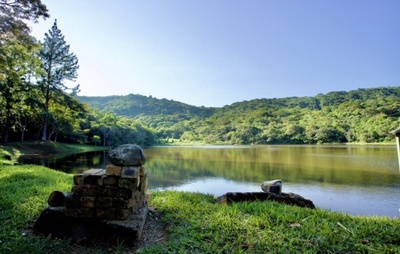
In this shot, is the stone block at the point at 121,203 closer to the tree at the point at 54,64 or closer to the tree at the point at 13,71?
the tree at the point at 13,71

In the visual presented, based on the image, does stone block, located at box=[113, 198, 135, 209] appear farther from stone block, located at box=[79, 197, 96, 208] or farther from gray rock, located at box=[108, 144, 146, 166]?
gray rock, located at box=[108, 144, 146, 166]

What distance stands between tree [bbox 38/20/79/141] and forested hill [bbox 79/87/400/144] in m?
61.7

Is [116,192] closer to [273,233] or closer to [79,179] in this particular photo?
[79,179]

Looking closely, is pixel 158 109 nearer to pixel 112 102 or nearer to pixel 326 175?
pixel 112 102

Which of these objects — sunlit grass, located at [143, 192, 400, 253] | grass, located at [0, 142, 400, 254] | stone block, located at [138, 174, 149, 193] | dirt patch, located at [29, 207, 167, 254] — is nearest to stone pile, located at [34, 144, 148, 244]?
dirt patch, located at [29, 207, 167, 254]

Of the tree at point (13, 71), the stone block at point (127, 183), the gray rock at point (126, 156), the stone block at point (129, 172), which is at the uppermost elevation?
the tree at point (13, 71)

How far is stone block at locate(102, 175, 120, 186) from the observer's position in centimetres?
366

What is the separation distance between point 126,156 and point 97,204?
0.85m

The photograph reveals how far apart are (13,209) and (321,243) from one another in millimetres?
5519

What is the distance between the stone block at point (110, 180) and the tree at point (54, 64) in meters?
34.0

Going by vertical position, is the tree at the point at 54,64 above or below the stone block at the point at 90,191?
above

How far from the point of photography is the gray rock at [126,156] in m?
3.76

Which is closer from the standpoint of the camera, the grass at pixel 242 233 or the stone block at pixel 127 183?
the grass at pixel 242 233

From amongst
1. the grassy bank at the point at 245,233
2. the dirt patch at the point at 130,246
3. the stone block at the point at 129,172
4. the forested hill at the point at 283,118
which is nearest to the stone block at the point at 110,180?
Result: the stone block at the point at 129,172
